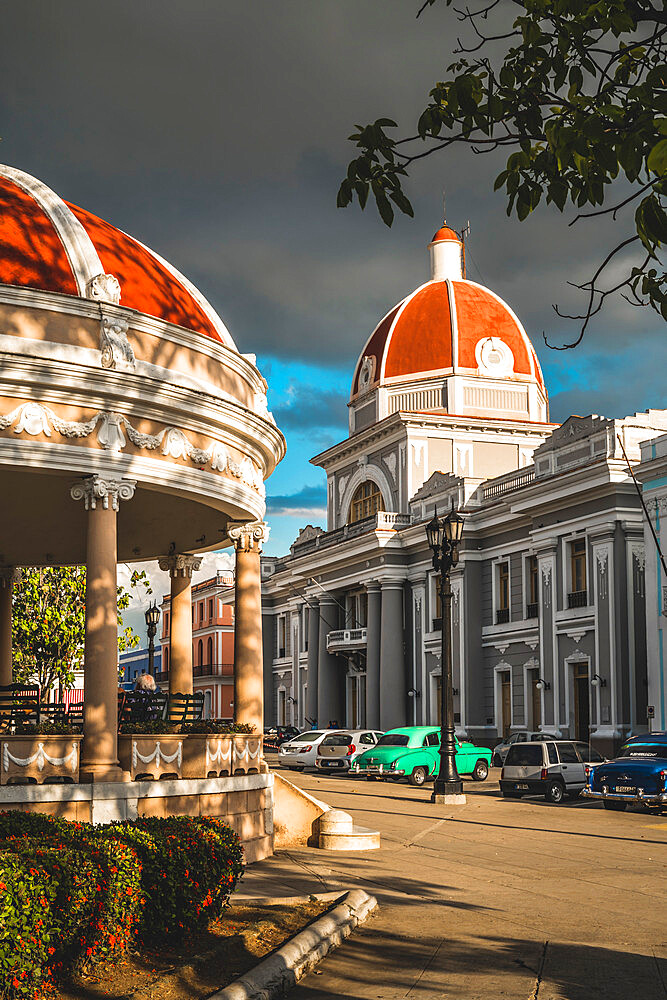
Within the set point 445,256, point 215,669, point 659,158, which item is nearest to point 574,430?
point 445,256

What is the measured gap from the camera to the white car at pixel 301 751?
38062mm

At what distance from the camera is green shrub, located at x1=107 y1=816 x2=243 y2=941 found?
29.4ft

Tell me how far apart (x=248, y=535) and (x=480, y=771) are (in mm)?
Result: 18479

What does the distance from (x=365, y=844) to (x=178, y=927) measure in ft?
26.2

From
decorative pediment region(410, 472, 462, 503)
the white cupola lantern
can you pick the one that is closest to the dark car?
decorative pediment region(410, 472, 462, 503)

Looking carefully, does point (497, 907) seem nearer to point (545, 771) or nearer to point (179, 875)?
point (179, 875)

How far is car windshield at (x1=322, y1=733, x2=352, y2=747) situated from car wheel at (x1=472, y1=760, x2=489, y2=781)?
4.96 meters

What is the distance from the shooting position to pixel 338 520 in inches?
2477

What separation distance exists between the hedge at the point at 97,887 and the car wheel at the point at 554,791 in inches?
716

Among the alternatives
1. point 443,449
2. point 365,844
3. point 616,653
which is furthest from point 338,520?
point 365,844

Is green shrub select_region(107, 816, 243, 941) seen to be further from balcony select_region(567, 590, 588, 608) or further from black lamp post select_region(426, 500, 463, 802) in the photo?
balcony select_region(567, 590, 588, 608)

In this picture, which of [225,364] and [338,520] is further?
[338,520]

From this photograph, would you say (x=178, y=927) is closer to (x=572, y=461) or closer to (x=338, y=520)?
(x=572, y=461)

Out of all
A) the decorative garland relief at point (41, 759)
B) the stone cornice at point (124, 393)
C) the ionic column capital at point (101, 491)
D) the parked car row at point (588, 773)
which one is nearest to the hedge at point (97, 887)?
the decorative garland relief at point (41, 759)
